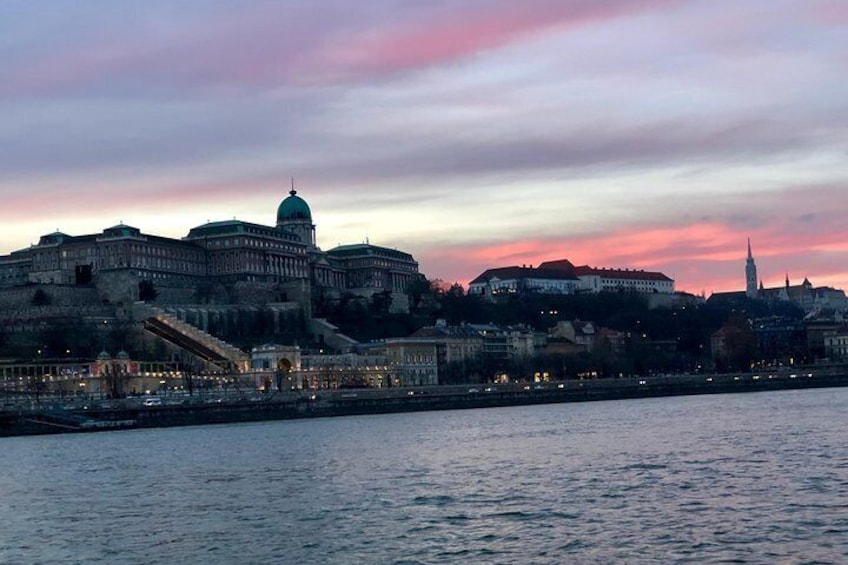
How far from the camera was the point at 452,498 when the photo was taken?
42406mm

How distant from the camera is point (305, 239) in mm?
191750

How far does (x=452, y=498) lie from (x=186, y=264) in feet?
408

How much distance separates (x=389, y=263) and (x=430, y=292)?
721cm

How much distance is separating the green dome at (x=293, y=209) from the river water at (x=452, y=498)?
121 m

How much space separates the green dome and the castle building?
6085mm

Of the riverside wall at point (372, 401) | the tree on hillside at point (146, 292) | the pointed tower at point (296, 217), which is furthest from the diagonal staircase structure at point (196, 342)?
the pointed tower at point (296, 217)

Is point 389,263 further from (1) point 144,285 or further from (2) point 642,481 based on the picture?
(2) point 642,481

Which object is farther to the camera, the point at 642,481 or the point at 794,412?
the point at 794,412

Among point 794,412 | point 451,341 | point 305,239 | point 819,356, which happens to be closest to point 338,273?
point 305,239

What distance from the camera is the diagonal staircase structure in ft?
431

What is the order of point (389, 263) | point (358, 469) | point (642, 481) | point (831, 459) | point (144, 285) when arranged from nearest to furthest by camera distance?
point (642, 481) → point (831, 459) → point (358, 469) → point (144, 285) → point (389, 263)

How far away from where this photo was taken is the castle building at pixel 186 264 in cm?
15262

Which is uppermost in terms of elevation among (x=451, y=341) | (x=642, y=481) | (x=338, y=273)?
(x=338, y=273)

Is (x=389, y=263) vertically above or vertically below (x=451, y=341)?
above
